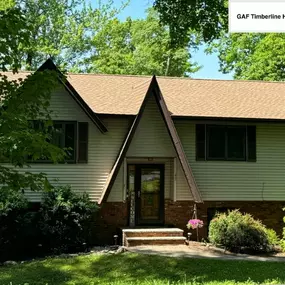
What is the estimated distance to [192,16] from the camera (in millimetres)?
13992

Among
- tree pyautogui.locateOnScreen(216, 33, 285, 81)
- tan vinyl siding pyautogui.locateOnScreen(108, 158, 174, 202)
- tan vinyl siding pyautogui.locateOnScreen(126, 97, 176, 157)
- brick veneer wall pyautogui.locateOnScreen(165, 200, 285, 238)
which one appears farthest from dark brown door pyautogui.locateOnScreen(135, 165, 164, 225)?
tree pyautogui.locateOnScreen(216, 33, 285, 81)

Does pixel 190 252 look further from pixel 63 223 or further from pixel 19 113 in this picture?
pixel 19 113

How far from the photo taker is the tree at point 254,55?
1158 inches

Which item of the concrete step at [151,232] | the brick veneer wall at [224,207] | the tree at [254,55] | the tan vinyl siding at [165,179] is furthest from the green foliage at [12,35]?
the tree at [254,55]

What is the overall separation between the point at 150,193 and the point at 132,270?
5.33m

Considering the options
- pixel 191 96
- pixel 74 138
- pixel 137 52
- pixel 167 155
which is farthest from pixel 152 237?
pixel 137 52

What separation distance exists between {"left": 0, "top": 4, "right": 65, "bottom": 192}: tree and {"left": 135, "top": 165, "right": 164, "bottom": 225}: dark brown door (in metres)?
8.61

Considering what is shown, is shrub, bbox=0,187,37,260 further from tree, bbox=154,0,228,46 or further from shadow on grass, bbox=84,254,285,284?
tree, bbox=154,0,228,46

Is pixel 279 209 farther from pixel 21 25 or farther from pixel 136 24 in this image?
pixel 136 24

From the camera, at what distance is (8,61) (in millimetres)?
7352

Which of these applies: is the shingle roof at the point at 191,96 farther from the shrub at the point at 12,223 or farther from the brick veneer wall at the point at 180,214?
the shrub at the point at 12,223

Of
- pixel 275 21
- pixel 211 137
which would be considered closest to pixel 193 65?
pixel 211 137

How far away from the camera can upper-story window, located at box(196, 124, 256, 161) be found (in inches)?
642

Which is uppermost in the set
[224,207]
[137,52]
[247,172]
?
[137,52]
